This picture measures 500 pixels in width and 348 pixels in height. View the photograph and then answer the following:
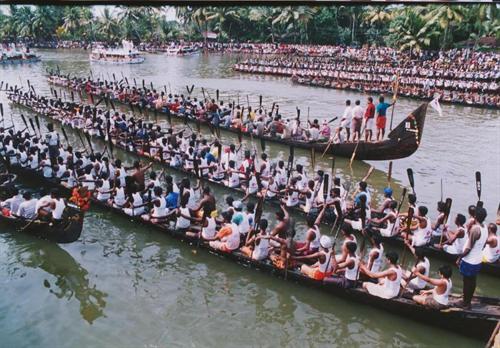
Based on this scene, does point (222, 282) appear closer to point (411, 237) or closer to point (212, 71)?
point (411, 237)

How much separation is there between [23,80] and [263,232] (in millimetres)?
33014

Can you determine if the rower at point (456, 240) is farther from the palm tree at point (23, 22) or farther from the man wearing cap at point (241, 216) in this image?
the palm tree at point (23, 22)

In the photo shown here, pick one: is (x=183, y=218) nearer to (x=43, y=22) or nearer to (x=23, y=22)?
(x=43, y=22)

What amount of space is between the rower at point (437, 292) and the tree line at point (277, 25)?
28.2 m

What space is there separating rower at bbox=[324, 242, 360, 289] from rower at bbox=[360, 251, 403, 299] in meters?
0.17

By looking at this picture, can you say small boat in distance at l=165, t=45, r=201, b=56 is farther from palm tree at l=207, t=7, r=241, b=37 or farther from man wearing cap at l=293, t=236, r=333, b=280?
man wearing cap at l=293, t=236, r=333, b=280

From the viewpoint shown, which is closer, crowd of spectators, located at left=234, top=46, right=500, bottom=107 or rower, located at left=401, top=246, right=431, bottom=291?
rower, located at left=401, top=246, right=431, bottom=291

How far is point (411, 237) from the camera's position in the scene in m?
8.32

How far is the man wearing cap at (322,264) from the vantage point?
23.6 feet

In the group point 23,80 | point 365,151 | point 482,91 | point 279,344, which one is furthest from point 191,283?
point 23,80

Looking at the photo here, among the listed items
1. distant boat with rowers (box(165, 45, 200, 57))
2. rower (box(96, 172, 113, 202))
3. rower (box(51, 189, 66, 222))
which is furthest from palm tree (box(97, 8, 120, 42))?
rower (box(51, 189, 66, 222))

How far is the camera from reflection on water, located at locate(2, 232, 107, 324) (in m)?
7.82

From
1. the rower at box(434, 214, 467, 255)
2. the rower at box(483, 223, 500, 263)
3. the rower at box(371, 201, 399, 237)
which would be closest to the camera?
the rower at box(483, 223, 500, 263)

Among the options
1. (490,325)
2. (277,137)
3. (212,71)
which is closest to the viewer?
(490,325)
